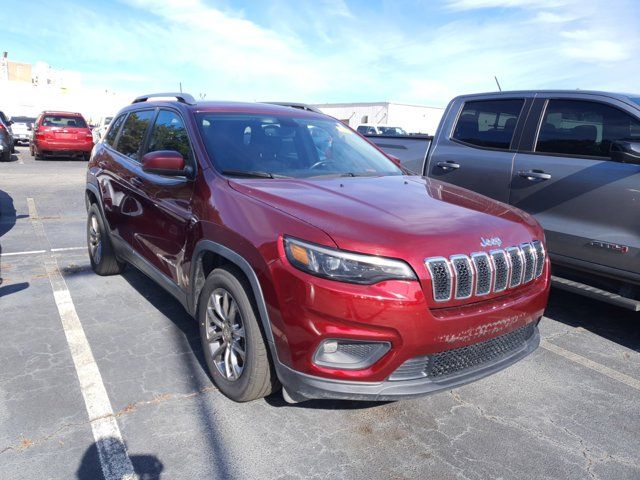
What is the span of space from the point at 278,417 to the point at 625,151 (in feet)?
10.5

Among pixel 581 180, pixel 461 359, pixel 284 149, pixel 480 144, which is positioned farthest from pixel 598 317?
pixel 284 149

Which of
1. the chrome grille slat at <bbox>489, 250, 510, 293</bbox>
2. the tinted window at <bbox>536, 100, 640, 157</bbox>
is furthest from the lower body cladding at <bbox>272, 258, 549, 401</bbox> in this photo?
the tinted window at <bbox>536, 100, 640, 157</bbox>

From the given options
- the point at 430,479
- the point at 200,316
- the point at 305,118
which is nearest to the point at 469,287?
the point at 430,479

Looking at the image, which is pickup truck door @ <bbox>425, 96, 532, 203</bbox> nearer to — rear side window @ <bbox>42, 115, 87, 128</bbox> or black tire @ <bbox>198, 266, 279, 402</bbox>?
black tire @ <bbox>198, 266, 279, 402</bbox>

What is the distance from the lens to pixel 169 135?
13.2ft

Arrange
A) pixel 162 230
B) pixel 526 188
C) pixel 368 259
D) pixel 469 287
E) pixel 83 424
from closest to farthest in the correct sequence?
pixel 368 259
pixel 469 287
pixel 83 424
pixel 162 230
pixel 526 188

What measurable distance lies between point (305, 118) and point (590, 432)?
3042mm

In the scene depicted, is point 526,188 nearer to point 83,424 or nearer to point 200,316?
point 200,316

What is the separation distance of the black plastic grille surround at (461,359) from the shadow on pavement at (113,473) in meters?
1.23

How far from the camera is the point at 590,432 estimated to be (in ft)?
9.66

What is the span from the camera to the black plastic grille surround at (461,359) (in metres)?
2.53

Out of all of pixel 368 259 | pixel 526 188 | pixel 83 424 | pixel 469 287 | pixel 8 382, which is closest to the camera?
pixel 368 259

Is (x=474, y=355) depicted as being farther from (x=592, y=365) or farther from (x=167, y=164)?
(x=167, y=164)

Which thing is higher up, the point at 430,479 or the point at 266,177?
the point at 266,177
